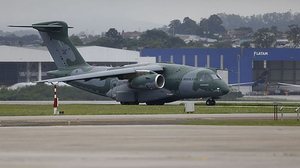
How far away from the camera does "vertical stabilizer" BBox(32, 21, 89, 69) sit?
67312 mm

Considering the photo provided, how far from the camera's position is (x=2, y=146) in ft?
80.3

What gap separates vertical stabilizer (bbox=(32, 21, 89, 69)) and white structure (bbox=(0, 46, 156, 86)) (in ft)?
144

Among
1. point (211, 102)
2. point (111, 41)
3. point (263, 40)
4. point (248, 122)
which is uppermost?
point (263, 40)

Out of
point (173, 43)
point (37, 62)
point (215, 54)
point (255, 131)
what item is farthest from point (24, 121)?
point (173, 43)

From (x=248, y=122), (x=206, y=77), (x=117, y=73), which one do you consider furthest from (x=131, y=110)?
(x=248, y=122)

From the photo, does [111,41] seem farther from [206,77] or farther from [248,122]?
[248,122]

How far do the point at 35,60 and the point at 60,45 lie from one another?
4695cm

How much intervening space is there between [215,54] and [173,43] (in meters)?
65.9

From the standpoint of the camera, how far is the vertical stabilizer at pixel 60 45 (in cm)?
6731

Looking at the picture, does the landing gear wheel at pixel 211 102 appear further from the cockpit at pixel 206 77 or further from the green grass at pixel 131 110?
the green grass at pixel 131 110

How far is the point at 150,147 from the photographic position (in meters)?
23.9

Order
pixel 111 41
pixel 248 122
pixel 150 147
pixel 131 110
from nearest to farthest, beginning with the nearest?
pixel 150 147, pixel 248 122, pixel 131 110, pixel 111 41

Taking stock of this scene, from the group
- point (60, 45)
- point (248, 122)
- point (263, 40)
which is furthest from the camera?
point (263, 40)

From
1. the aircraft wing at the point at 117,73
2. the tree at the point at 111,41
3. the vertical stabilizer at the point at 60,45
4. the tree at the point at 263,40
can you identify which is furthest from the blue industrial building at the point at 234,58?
the tree at the point at 263,40
